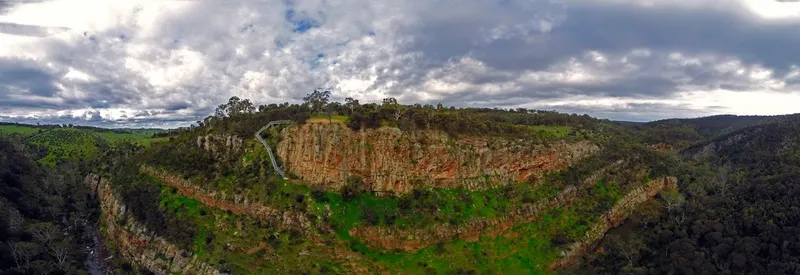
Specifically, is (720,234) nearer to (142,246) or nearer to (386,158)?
(386,158)

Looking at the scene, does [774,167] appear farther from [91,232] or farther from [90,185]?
[90,185]

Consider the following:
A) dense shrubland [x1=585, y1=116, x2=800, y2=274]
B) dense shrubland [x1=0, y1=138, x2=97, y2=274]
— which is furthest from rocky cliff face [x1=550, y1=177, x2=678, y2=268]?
dense shrubland [x1=0, y1=138, x2=97, y2=274]

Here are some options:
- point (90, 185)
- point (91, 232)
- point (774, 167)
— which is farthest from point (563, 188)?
point (90, 185)

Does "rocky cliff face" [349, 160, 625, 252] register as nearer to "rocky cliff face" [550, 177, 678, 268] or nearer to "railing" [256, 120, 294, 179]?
"rocky cliff face" [550, 177, 678, 268]

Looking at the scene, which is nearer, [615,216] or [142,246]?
[142,246]

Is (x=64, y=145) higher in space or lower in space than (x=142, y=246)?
higher

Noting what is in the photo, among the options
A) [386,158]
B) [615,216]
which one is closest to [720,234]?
[615,216]
